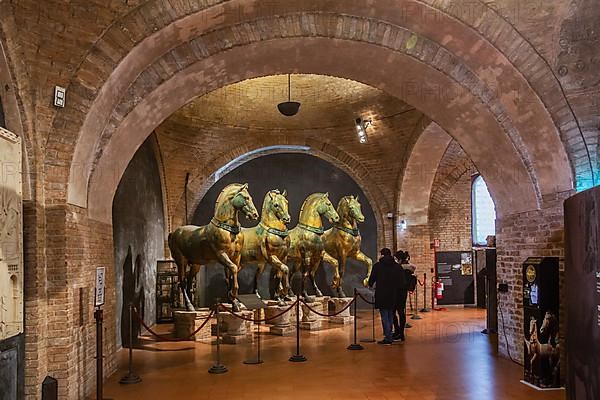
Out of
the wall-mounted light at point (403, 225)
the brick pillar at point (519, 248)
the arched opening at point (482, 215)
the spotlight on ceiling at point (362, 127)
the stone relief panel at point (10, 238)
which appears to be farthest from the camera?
the arched opening at point (482, 215)

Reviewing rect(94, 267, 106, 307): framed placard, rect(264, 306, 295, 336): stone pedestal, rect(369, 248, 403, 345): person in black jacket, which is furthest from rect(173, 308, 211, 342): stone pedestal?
rect(94, 267, 106, 307): framed placard

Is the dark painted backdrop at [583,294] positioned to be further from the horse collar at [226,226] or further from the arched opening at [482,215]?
the arched opening at [482,215]

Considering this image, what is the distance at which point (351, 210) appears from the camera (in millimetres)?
11961

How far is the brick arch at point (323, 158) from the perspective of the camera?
1409 cm

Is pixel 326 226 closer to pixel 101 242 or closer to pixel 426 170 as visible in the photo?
pixel 426 170

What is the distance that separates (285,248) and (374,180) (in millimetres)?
4339

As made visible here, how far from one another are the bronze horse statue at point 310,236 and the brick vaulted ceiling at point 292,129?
9.39 ft

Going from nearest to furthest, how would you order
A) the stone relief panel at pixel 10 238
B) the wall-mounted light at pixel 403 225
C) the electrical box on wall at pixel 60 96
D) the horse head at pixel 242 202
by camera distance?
the stone relief panel at pixel 10 238, the electrical box on wall at pixel 60 96, the horse head at pixel 242 202, the wall-mounted light at pixel 403 225

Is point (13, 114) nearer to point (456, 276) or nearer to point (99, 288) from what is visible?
point (99, 288)

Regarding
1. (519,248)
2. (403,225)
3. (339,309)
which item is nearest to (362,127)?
(403,225)

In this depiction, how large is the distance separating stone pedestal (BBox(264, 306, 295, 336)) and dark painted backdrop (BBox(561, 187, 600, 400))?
22.5 feet

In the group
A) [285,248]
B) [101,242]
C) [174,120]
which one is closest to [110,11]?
[101,242]

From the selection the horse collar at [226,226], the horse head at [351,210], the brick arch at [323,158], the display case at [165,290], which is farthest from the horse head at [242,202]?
the brick arch at [323,158]

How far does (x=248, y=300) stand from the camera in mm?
10836
